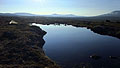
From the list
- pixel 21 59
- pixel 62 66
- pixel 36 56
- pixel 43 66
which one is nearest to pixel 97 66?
pixel 62 66

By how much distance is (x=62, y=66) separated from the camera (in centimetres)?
2722

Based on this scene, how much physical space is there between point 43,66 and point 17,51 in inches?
420

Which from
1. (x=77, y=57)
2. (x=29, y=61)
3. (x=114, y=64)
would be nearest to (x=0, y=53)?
(x=29, y=61)

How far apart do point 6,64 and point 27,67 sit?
4496 millimetres

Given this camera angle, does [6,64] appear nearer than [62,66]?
Yes

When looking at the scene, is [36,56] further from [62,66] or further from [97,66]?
[97,66]

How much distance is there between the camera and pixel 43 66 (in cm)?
2478

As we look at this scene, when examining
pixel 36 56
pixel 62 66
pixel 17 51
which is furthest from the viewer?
pixel 17 51

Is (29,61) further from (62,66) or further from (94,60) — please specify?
(94,60)

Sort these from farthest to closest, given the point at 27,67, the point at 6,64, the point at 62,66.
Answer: the point at 62,66
the point at 6,64
the point at 27,67

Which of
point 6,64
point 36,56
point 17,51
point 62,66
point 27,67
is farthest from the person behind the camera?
point 17,51

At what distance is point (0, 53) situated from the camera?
30703 mm

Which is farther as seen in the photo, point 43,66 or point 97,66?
point 97,66

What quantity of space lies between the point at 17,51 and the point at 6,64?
7.58 m
